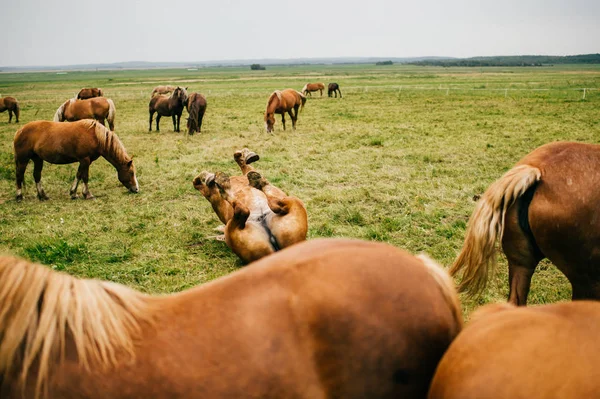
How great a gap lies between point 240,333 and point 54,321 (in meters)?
0.67

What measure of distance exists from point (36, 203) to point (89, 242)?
298cm

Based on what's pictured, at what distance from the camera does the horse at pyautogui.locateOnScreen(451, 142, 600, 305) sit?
9.29 feet

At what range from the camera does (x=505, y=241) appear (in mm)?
3203

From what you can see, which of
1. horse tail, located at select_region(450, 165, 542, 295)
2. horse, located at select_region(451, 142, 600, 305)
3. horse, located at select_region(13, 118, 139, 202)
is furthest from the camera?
horse, located at select_region(13, 118, 139, 202)

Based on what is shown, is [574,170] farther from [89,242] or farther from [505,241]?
[89,242]

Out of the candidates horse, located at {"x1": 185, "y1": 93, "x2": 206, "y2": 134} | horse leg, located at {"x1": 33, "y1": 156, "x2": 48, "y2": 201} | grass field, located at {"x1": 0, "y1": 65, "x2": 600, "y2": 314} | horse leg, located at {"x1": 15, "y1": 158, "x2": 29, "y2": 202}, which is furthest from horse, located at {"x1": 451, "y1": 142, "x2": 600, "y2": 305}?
horse, located at {"x1": 185, "y1": 93, "x2": 206, "y2": 134}

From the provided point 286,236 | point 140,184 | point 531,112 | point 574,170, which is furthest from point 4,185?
point 531,112

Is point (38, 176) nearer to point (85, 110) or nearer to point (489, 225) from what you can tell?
point (85, 110)

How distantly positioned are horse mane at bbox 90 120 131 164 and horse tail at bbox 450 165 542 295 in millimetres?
7282

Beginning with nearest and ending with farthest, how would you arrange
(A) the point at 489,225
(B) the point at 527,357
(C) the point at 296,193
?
(B) the point at 527,357
(A) the point at 489,225
(C) the point at 296,193

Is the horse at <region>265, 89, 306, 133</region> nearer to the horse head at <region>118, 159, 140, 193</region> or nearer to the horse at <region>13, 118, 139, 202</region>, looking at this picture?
the horse head at <region>118, 159, 140, 193</region>

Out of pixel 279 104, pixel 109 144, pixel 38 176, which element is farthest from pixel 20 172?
pixel 279 104

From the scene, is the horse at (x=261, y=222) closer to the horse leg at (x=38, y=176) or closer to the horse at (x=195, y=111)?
the horse leg at (x=38, y=176)

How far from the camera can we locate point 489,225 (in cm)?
311
